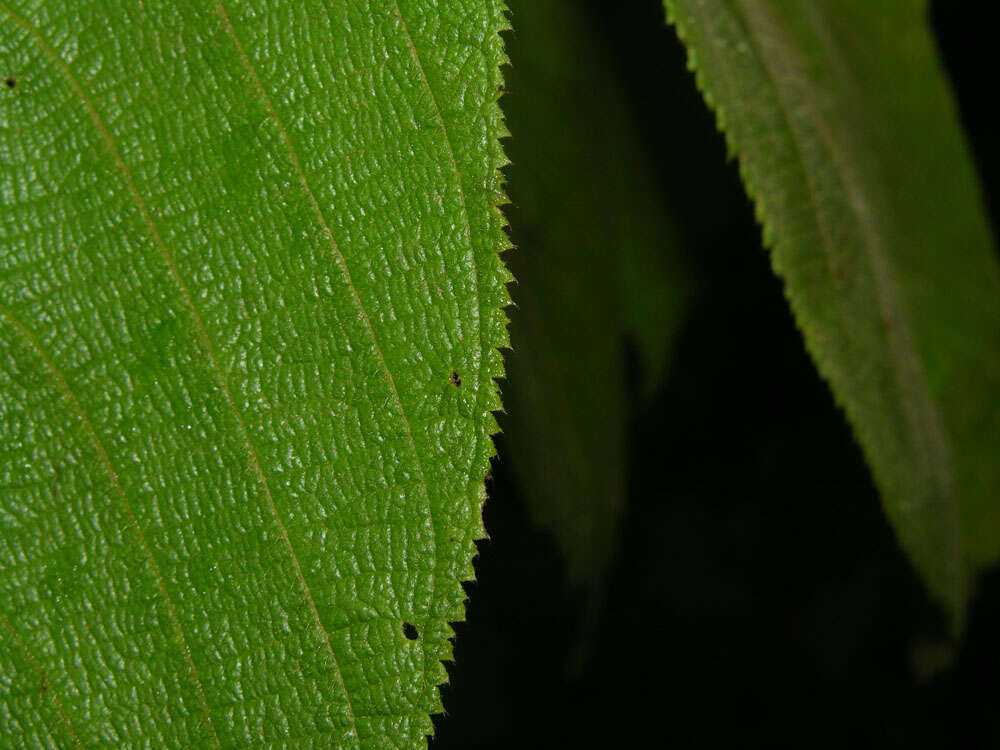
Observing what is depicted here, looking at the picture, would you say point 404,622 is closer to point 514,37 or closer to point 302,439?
point 302,439

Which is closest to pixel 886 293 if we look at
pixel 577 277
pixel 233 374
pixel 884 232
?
pixel 884 232

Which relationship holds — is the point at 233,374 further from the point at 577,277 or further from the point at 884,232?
the point at 884,232

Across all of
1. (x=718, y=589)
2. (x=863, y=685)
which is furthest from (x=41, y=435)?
(x=863, y=685)

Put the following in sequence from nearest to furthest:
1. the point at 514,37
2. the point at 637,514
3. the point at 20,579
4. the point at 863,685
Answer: the point at 20,579 < the point at 514,37 < the point at 637,514 < the point at 863,685

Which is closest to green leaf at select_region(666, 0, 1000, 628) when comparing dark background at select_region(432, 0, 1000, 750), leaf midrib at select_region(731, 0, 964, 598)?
leaf midrib at select_region(731, 0, 964, 598)

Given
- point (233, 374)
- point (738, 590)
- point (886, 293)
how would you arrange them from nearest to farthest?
point (233, 374), point (886, 293), point (738, 590)

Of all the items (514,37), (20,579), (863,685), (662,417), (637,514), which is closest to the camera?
(20,579)

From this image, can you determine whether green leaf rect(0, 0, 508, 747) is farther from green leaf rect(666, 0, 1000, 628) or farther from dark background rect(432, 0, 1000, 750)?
dark background rect(432, 0, 1000, 750)

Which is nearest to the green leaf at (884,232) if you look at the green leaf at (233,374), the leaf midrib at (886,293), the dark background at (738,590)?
the leaf midrib at (886,293)
